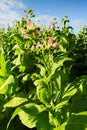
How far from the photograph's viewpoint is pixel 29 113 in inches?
145

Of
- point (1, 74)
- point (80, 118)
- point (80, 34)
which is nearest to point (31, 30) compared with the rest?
point (1, 74)

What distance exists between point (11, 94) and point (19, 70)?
152 cm

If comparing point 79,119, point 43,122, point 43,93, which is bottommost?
point 43,122

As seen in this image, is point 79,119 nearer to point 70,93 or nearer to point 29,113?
point 70,93

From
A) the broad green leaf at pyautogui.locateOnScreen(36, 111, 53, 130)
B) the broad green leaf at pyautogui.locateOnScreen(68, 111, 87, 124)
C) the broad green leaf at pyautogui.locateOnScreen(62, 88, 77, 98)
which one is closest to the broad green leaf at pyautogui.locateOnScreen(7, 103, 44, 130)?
the broad green leaf at pyautogui.locateOnScreen(36, 111, 53, 130)

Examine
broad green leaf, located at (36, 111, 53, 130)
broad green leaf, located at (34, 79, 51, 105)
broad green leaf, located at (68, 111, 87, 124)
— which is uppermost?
broad green leaf, located at (34, 79, 51, 105)

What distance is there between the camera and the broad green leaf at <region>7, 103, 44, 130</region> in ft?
12.0

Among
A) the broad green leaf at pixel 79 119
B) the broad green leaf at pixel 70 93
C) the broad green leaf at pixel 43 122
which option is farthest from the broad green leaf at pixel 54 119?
the broad green leaf at pixel 79 119

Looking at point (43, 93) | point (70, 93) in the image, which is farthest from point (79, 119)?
point (43, 93)

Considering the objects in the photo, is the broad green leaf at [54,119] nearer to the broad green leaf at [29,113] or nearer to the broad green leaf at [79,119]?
the broad green leaf at [29,113]

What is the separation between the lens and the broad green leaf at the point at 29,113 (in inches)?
145

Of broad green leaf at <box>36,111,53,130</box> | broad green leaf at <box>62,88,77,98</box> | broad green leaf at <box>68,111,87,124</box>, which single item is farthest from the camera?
broad green leaf at <box>36,111,53,130</box>

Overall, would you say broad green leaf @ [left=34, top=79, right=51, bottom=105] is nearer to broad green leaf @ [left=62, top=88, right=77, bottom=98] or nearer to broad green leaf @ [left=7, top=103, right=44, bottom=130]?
broad green leaf @ [left=7, top=103, right=44, bottom=130]

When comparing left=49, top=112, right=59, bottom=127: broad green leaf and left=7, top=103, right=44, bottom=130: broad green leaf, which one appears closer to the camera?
left=7, top=103, right=44, bottom=130: broad green leaf
